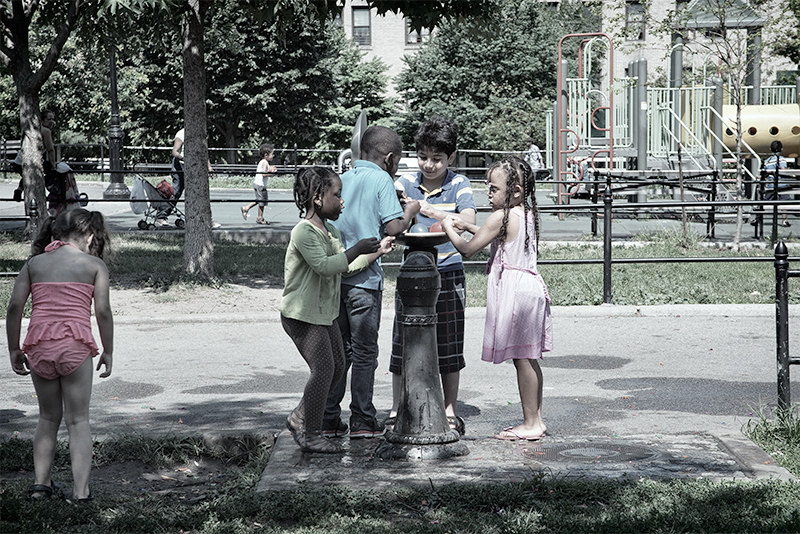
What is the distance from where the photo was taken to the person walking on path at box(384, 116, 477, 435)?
196 inches

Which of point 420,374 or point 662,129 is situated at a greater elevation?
point 662,129

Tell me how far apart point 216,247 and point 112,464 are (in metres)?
9.63

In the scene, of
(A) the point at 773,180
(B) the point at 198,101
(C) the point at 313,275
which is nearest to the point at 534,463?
(C) the point at 313,275

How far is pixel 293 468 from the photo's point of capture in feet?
14.5

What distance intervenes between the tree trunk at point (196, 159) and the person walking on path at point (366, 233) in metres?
6.17

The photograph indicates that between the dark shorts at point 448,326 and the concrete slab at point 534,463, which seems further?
the dark shorts at point 448,326

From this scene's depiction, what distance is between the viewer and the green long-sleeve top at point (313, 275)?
446cm

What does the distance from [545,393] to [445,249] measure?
1.88 meters

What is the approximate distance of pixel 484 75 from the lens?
4603 centimetres

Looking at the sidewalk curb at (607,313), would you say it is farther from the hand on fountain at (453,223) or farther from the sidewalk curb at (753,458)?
the hand on fountain at (453,223)

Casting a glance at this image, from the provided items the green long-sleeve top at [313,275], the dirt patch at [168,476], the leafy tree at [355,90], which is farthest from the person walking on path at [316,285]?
the leafy tree at [355,90]

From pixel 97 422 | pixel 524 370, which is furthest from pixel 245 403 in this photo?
pixel 524 370

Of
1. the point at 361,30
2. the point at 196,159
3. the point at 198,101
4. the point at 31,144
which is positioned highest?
the point at 361,30

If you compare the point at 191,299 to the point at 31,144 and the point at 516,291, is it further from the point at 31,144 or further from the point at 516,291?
the point at 516,291
